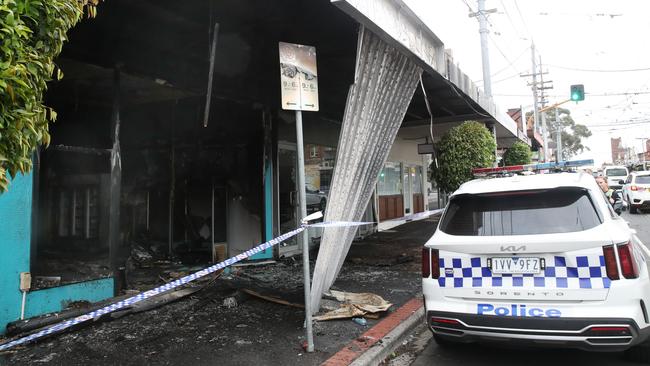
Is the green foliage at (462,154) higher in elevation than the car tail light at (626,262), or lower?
higher

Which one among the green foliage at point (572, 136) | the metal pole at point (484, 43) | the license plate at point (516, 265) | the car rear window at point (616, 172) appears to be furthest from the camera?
the green foliage at point (572, 136)

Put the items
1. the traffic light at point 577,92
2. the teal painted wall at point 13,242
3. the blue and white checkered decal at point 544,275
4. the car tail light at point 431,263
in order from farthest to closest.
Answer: the traffic light at point 577,92 → the teal painted wall at point 13,242 → the car tail light at point 431,263 → the blue and white checkered decal at point 544,275

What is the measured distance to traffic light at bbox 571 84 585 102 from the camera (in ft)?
59.9

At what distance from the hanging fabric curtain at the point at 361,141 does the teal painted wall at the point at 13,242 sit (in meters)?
3.25

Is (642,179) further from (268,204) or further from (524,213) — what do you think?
(524,213)

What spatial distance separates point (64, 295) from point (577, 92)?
1963 centimetres

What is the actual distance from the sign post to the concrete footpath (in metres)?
0.43

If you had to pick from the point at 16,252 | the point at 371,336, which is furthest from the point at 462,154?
the point at 16,252

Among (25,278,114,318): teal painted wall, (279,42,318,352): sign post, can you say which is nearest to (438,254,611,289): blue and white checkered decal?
(279,42,318,352): sign post

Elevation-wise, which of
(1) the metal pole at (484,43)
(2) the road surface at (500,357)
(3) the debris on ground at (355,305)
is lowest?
(2) the road surface at (500,357)

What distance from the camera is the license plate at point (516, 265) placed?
3471 mm

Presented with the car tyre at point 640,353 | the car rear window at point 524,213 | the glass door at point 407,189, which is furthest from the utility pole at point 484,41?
the car tyre at point 640,353

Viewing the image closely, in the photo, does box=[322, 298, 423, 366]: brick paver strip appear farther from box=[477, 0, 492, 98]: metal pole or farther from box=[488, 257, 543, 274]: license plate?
box=[477, 0, 492, 98]: metal pole

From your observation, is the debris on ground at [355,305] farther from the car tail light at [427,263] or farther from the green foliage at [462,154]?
the green foliage at [462,154]
